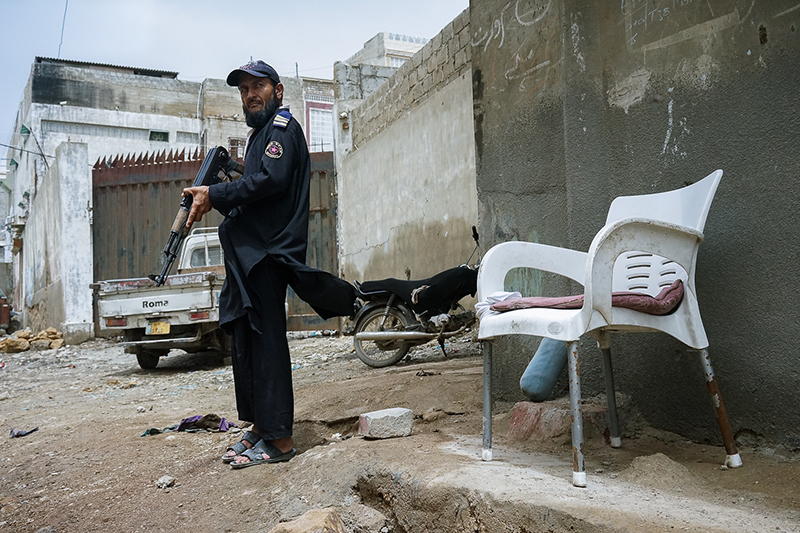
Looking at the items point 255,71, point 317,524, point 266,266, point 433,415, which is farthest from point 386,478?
point 255,71

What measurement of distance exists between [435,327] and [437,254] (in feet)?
7.42

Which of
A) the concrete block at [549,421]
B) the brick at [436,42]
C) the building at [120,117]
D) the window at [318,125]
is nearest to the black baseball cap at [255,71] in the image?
the concrete block at [549,421]

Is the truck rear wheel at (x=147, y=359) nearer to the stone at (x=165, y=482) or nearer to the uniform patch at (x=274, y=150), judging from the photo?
the stone at (x=165, y=482)

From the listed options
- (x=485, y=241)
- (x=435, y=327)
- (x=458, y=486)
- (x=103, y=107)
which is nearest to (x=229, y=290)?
(x=485, y=241)

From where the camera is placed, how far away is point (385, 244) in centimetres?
988

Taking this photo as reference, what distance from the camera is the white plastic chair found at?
74.1 inches

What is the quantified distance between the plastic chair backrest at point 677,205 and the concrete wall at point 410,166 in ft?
16.7

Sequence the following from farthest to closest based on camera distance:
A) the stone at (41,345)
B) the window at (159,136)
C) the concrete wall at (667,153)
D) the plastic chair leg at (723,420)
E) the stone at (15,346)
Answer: the window at (159,136) → the stone at (15,346) → the stone at (41,345) → the concrete wall at (667,153) → the plastic chair leg at (723,420)

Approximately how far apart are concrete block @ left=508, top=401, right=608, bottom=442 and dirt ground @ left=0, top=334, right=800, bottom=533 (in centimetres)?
5

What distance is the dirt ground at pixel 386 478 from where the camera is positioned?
1705mm

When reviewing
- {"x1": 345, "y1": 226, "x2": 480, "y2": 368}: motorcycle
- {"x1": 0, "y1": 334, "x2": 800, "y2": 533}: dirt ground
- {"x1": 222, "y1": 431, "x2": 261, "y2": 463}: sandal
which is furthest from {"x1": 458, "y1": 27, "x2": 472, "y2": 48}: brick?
{"x1": 222, "y1": 431, "x2": 261, "y2": 463}: sandal

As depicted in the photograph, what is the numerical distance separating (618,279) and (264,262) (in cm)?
150

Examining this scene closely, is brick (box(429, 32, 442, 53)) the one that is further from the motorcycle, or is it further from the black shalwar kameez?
the black shalwar kameez

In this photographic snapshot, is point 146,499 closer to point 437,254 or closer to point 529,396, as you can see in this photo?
point 529,396
